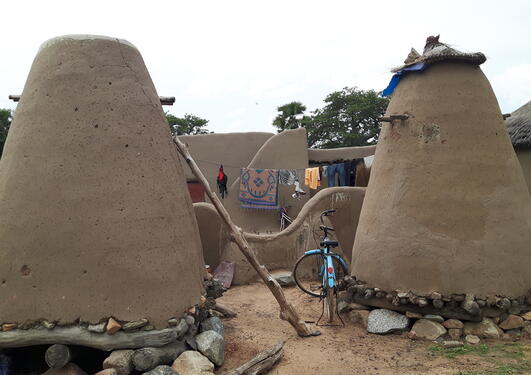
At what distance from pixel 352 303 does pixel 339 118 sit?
19543 millimetres

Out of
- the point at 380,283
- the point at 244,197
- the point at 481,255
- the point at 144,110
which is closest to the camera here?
the point at 144,110

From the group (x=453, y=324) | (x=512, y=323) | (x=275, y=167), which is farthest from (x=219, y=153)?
(x=512, y=323)

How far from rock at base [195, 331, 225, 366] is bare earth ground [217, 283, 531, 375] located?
0.38 feet

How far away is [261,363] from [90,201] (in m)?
2.19

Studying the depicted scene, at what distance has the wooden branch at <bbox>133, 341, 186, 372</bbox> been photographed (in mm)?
3312

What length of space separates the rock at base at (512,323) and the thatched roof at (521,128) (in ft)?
20.2

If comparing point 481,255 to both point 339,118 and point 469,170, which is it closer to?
point 469,170

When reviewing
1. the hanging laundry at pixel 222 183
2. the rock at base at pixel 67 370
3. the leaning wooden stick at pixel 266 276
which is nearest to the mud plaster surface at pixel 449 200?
the leaning wooden stick at pixel 266 276

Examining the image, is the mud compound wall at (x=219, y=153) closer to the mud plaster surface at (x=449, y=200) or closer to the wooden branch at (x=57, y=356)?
the mud plaster surface at (x=449, y=200)

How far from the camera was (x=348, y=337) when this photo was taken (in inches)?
182

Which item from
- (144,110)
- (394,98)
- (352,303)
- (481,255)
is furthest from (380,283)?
(144,110)

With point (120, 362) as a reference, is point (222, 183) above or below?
above

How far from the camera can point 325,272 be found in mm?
Answer: 5320

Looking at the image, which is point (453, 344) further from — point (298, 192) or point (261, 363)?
point (298, 192)
